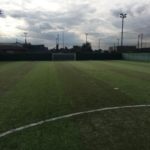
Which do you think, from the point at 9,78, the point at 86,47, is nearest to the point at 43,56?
the point at 86,47

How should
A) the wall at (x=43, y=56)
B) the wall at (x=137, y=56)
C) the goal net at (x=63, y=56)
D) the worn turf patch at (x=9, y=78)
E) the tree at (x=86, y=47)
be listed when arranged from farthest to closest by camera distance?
the tree at (x=86, y=47), the goal net at (x=63, y=56), the wall at (x=43, y=56), the wall at (x=137, y=56), the worn turf patch at (x=9, y=78)

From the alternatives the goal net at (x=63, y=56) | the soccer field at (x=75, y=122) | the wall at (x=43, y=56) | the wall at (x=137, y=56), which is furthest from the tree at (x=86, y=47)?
the soccer field at (x=75, y=122)

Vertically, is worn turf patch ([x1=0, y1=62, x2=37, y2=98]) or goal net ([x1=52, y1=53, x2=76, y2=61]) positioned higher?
goal net ([x1=52, y1=53, x2=76, y2=61])

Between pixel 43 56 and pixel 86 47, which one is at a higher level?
pixel 86 47

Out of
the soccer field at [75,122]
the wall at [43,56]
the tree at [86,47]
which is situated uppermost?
the tree at [86,47]

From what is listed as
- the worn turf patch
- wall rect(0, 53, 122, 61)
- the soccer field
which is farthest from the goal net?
the soccer field

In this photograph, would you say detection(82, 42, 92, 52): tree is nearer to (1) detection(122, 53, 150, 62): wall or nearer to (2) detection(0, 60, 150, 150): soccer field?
(1) detection(122, 53, 150, 62): wall

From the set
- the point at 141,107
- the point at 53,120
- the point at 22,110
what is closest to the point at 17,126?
the point at 53,120

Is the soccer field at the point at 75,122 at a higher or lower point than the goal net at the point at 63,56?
lower

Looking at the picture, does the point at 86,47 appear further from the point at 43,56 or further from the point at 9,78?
the point at 9,78

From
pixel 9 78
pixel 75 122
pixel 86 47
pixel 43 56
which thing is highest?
pixel 86 47

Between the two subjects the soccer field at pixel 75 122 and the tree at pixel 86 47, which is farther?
the tree at pixel 86 47

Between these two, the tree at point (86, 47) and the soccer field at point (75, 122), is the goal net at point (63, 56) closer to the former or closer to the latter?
the tree at point (86, 47)

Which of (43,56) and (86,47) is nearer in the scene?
(43,56)
